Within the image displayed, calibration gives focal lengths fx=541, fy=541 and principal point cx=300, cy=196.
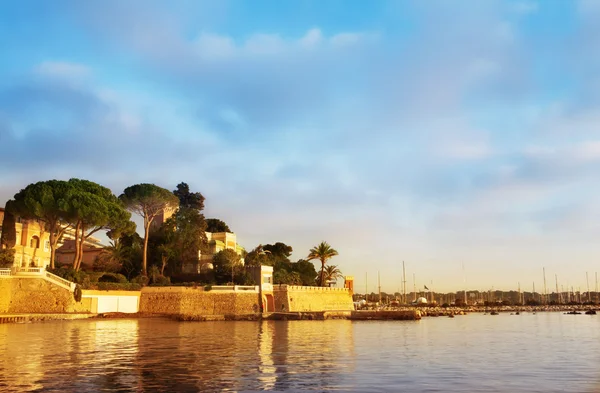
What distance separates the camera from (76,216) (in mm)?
59812

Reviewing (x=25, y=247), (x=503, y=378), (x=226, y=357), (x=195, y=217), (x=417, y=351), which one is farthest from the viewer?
(x=195, y=217)

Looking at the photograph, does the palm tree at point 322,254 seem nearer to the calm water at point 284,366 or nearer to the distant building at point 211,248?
the distant building at point 211,248

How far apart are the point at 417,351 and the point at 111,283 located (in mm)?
41325

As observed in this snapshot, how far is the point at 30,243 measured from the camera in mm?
69000

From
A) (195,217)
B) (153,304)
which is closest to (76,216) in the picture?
(153,304)

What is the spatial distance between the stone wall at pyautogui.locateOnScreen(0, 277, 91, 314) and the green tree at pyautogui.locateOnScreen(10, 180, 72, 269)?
563cm

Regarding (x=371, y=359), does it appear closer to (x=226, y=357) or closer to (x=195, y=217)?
(x=226, y=357)

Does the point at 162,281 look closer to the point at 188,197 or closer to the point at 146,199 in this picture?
the point at 146,199

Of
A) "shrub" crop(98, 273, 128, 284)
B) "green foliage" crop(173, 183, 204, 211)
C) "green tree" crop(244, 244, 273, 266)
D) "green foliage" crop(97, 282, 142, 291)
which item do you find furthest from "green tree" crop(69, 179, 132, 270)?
"green foliage" crop(173, 183, 204, 211)

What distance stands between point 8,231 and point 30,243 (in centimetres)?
393

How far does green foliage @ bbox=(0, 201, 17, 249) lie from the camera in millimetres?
65137

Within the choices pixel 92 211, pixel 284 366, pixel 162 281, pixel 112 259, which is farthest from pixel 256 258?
pixel 284 366

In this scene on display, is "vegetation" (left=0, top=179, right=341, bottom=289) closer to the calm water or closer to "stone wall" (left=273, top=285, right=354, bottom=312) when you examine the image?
"stone wall" (left=273, top=285, right=354, bottom=312)

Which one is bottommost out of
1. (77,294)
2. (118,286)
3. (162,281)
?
(77,294)
